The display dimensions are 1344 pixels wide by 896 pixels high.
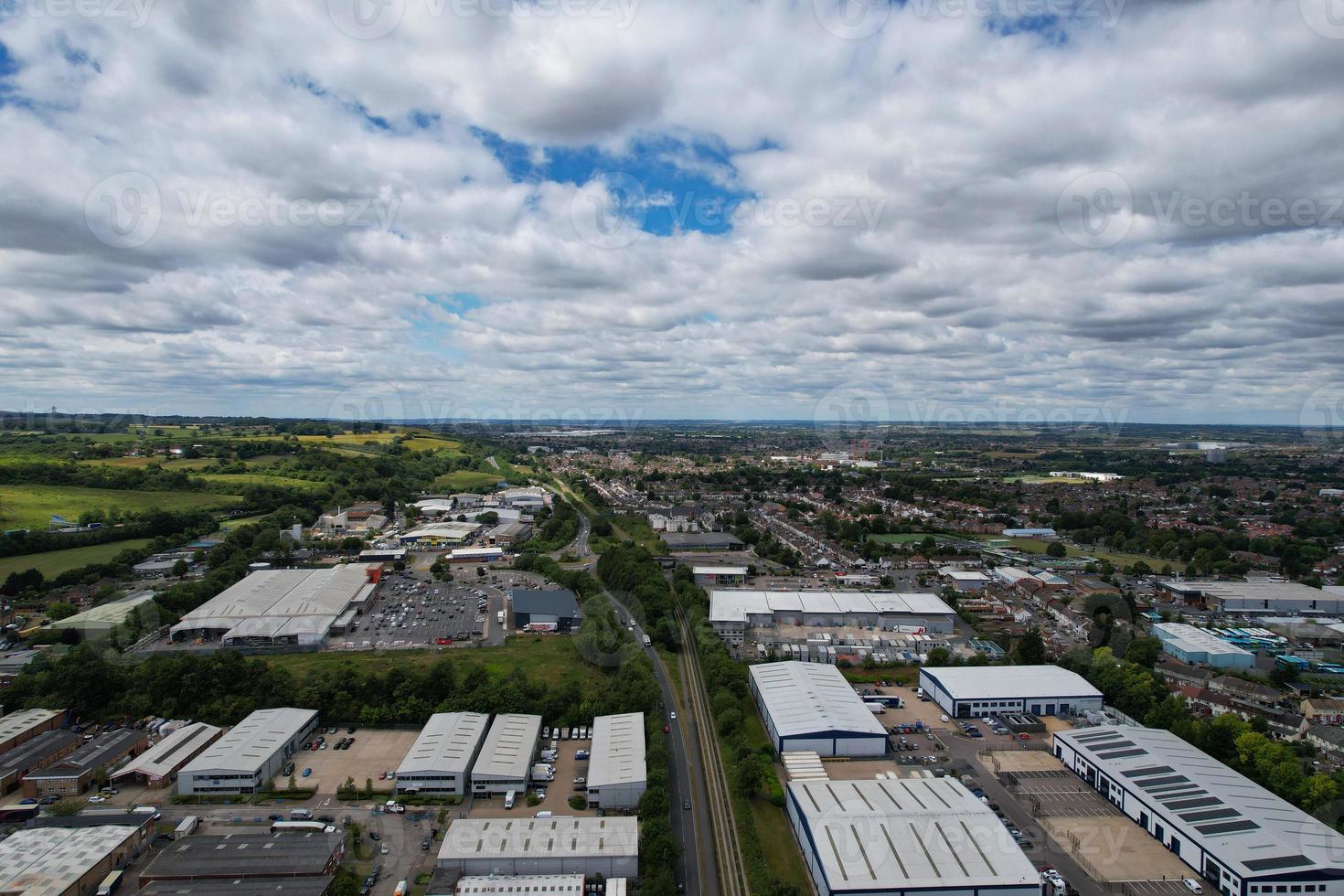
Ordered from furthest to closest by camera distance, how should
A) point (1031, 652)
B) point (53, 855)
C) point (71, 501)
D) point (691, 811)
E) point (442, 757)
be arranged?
point (71, 501), point (1031, 652), point (442, 757), point (691, 811), point (53, 855)

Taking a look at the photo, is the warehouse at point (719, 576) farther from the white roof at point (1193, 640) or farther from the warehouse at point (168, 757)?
the warehouse at point (168, 757)

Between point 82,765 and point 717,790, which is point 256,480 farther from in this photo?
point 717,790

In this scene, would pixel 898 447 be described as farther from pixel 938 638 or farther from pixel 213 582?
pixel 213 582

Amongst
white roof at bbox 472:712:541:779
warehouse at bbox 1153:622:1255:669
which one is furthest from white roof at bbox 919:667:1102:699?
white roof at bbox 472:712:541:779

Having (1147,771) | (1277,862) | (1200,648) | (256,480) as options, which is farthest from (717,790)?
(256,480)

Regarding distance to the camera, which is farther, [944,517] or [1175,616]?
[944,517]

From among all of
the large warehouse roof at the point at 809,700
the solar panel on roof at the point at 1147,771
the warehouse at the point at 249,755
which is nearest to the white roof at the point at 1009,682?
the large warehouse roof at the point at 809,700

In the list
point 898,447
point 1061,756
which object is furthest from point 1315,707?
point 898,447
